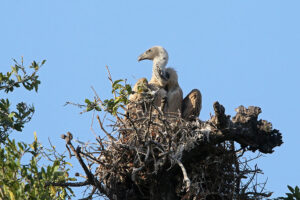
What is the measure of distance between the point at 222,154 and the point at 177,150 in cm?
106

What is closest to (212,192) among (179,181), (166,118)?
(179,181)

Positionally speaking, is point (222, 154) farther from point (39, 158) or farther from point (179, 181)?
point (39, 158)

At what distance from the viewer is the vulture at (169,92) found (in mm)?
12188

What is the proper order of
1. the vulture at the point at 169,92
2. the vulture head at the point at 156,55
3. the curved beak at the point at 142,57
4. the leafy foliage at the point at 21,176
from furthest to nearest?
the curved beak at the point at 142,57 < the vulture head at the point at 156,55 < the vulture at the point at 169,92 < the leafy foliage at the point at 21,176

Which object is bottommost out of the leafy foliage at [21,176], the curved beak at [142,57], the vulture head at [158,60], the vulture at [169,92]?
the leafy foliage at [21,176]

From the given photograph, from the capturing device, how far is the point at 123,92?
971 centimetres

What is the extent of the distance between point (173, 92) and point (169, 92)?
0.24ft

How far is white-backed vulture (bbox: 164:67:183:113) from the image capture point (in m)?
12.3

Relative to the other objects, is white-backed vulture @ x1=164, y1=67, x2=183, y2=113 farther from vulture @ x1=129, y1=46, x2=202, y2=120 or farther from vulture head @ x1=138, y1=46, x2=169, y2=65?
vulture head @ x1=138, y1=46, x2=169, y2=65

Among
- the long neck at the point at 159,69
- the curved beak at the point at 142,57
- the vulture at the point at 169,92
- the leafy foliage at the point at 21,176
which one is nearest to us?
the leafy foliage at the point at 21,176

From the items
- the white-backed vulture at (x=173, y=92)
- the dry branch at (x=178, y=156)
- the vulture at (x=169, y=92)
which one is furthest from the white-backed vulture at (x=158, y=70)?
the dry branch at (x=178, y=156)

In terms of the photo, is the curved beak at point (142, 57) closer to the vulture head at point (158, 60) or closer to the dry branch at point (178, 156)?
the vulture head at point (158, 60)

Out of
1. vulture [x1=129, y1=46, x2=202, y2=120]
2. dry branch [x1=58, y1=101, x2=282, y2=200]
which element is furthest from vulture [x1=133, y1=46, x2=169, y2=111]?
dry branch [x1=58, y1=101, x2=282, y2=200]

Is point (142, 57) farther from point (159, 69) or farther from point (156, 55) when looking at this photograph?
point (159, 69)
